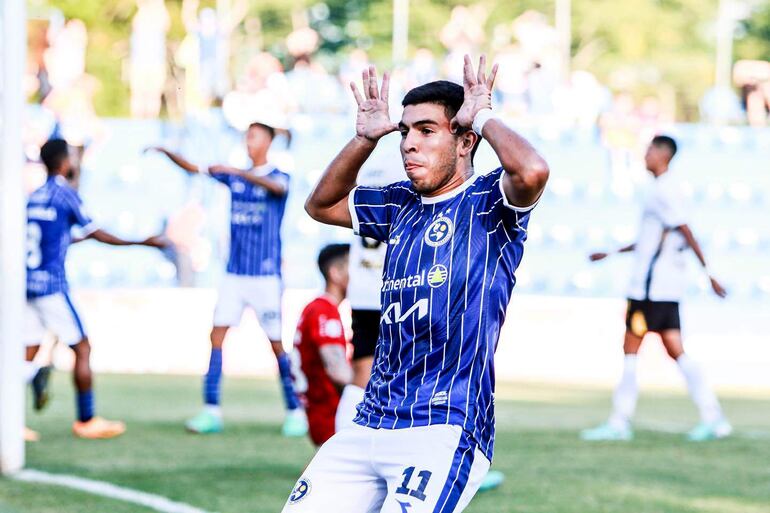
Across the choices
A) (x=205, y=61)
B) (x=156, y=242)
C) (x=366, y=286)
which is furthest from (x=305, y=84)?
(x=366, y=286)

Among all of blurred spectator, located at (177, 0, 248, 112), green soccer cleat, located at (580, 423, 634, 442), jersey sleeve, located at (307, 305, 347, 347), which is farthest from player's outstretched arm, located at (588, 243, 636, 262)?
blurred spectator, located at (177, 0, 248, 112)

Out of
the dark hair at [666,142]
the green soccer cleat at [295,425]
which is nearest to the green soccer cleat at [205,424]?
the green soccer cleat at [295,425]

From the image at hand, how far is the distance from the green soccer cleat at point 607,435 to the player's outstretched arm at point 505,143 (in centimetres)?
634

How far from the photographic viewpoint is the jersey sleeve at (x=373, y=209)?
459cm

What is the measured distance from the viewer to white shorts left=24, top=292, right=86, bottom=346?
9805 mm

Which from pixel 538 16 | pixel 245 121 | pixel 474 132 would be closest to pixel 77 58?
pixel 245 121

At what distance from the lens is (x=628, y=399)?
1033cm

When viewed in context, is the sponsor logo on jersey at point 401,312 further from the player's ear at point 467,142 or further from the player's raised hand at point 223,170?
the player's raised hand at point 223,170

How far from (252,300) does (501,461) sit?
2915 mm

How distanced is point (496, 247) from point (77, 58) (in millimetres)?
21644

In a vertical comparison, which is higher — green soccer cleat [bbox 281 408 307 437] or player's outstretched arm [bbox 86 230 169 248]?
player's outstretched arm [bbox 86 230 169 248]

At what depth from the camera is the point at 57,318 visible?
32.3 feet

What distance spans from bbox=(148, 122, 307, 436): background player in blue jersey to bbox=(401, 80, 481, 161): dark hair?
636 centimetres

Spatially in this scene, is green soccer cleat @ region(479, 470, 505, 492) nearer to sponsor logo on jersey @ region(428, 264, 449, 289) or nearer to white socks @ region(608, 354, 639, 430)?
white socks @ region(608, 354, 639, 430)
